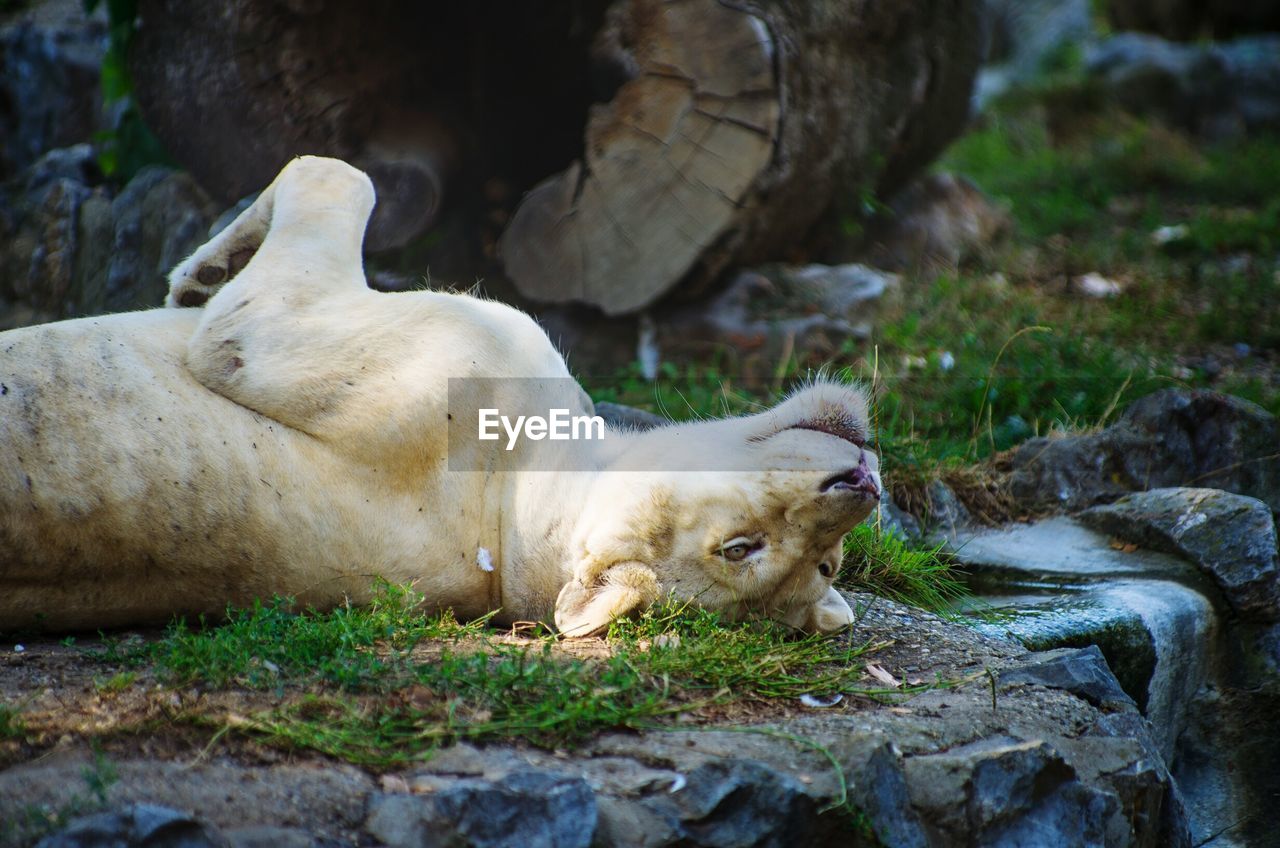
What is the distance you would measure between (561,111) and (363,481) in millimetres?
3554

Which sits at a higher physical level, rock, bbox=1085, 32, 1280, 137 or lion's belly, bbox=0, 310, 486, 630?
rock, bbox=1085, 32, 1280, 137

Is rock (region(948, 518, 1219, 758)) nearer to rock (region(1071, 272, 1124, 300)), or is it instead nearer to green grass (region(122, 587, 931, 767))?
green grass (region(122, 587, 931, 767))

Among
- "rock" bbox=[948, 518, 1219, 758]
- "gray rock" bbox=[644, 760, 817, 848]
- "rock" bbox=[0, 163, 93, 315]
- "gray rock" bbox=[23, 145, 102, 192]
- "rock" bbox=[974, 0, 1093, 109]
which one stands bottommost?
A: "rock" bbox=[948, 518, 1219, 758]

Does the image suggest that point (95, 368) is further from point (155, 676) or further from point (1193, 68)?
point (1193, 68)

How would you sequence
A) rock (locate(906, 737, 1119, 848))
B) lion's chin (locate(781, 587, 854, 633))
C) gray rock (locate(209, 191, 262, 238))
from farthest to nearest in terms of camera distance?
gray rock (locate(209, 191, 262, 238)) → lion's chin (locate(781, 587, 854, 633)) → rock (locate(906, 737, 1119, 848))

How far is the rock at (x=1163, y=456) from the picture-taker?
17.1ft

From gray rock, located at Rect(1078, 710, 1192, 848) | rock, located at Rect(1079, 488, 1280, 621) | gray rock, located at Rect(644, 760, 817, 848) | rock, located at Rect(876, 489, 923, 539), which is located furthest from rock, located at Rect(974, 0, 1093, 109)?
gray rock, located at Rect(644, 760, 817, 848)

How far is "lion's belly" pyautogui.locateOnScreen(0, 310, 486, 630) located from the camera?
9.87ft

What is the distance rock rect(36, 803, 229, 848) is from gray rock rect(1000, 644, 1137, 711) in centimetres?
208

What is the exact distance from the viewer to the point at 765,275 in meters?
6.68

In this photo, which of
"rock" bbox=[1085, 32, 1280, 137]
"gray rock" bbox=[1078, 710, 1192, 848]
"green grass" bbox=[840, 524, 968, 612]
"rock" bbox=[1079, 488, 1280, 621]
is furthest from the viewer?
"rock" bbox=[1085, 32, 1280, 137]

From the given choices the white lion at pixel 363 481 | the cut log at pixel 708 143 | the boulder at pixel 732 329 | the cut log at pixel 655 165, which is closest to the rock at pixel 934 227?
the cut log at pixel 708 143

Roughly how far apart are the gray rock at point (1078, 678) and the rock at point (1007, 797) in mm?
455

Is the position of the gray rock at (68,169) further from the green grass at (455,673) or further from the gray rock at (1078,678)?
the gray rock at (1078,678)
